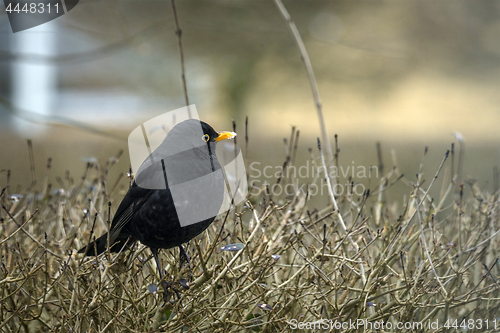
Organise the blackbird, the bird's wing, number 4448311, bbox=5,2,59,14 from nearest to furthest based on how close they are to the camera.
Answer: the blackbird → the bird's wing → number 4448311, bbox=5,2,59,14

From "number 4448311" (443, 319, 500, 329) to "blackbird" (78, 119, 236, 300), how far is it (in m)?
0.91

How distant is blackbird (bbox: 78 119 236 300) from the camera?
1.02 metres

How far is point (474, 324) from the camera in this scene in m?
1.26

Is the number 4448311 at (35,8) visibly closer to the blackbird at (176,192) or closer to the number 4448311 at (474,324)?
the blackbird at (176,192)

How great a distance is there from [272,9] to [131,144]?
4.26 meters

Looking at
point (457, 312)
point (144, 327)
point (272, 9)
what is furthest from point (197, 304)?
point (272, 9)

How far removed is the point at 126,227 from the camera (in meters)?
1.20

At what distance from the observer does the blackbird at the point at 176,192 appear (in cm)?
102

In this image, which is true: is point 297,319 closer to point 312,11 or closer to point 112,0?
point 112,0

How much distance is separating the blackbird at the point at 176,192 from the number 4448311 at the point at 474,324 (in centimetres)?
91

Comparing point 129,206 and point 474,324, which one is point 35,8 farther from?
point 474,324

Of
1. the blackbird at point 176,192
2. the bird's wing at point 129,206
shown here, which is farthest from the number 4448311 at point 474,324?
the bird's wing at point 129,206

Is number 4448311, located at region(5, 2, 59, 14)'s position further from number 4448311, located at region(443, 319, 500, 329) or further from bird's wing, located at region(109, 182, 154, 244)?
number 4448311, located at region(443, 319, 500, 329)

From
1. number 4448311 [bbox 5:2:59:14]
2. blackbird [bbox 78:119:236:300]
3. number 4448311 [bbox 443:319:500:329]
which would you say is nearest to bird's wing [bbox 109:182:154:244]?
blackbird [bbox 78:119:236:300]
